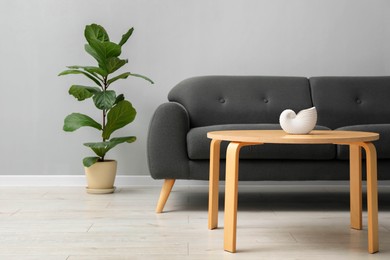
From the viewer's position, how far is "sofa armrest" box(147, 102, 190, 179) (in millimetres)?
2859

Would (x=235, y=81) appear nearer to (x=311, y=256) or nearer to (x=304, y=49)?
(x=304, y=49)

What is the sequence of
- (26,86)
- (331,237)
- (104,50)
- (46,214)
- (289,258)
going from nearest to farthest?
(289,258), (331,237), (46,214), (104,50), (26,86)

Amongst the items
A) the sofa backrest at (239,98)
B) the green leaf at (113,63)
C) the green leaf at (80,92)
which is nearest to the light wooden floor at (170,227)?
→ the sofa backrest at (239,98)

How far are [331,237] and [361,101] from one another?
4.58 feet

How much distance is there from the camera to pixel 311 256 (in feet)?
6.48

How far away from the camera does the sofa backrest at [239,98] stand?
11.0ft

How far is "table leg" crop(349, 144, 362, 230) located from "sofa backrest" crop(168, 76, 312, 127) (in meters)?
0.94

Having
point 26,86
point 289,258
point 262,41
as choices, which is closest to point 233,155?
point 289,258

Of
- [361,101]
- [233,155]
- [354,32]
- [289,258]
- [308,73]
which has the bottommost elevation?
[289,258]

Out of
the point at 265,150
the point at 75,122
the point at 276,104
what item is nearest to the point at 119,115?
the point at 75,122

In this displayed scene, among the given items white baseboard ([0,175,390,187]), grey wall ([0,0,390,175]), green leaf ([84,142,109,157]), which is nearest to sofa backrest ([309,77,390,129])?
grey wall ([0,0,390,175])

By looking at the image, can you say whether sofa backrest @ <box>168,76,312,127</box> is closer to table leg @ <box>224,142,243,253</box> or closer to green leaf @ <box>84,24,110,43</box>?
green leaf @ <box>84,24,110,43</box>

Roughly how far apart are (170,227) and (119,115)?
4.00 feet

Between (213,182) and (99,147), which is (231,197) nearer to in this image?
(213,182)
